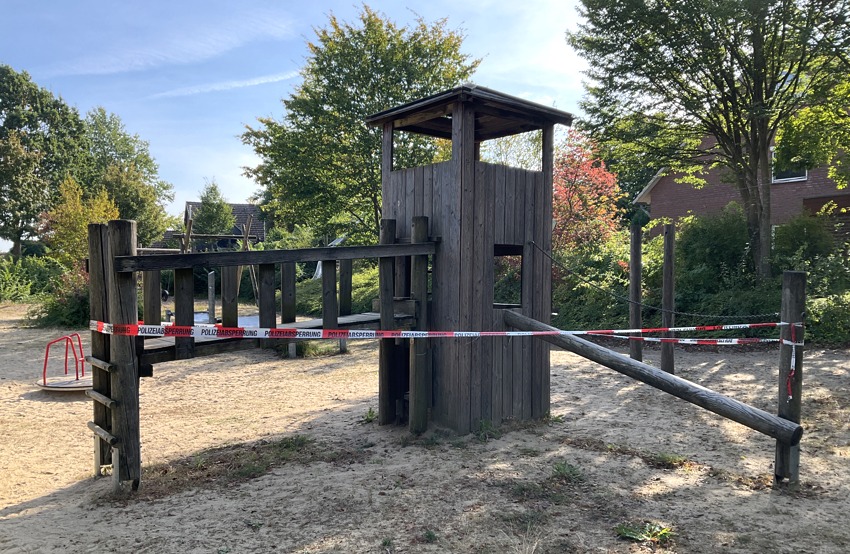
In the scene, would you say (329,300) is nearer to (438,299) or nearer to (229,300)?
(229,300)

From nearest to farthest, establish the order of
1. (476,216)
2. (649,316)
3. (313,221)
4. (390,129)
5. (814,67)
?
(476,216), (390,129), (814,67), (649,316), (313,221)

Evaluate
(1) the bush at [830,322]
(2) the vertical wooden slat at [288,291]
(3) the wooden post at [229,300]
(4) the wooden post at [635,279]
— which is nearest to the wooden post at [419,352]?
(2) the vertical wooden slat at [288,291]

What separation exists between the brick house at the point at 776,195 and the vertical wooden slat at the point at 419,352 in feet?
40.4

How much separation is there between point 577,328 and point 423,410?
352 inches

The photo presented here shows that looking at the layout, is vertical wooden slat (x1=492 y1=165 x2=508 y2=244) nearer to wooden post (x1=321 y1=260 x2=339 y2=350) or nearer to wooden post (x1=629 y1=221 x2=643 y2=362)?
wooden post (x1=321 y1=260 x2=339 y2=350)

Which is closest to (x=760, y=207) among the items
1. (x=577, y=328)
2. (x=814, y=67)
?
(x=814, y=67)

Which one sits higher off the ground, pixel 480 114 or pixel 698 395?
pixel 480 114

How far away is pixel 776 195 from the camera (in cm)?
2092

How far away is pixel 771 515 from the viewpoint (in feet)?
13.1

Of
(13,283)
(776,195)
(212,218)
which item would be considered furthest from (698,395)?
(212,218)

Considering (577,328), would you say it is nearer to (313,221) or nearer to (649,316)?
(649,316)

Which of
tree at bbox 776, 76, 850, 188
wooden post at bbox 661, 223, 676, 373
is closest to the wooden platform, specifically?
wooden post at bbox 661, 223, 676, 373

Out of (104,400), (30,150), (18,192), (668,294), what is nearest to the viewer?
(104,400)

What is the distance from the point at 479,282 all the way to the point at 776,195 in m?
19.4
